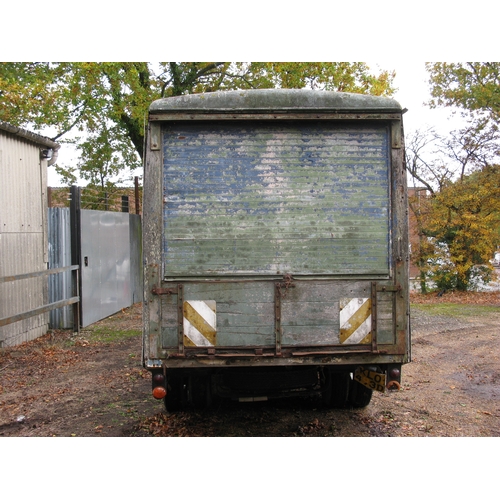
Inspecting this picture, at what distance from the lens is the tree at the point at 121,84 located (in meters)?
14.5

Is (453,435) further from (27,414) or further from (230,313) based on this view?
(27,414)

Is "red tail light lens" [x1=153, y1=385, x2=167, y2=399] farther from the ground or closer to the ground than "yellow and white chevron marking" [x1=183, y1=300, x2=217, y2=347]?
closer to the ground

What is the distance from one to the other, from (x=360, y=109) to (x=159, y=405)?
12.4ft

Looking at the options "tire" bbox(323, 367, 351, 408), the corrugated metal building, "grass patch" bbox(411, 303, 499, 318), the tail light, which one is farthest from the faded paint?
"grass patch" bbox(411, 303, 499, 318)

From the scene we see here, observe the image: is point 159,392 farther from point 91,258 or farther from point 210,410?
point 91,258

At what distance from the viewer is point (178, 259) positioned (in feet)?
14.9

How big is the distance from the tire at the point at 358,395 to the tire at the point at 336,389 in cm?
9

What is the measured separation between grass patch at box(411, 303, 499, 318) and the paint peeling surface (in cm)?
992

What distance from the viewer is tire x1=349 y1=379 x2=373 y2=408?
222 inches

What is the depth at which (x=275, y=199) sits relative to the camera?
4578 millimetres

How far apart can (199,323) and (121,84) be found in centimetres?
1388

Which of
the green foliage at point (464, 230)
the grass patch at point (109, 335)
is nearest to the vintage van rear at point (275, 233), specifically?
the grass patch at point (109, 335)

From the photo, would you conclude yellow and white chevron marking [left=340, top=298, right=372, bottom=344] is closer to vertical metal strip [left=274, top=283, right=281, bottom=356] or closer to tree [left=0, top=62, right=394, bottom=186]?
vertical metal strip [left=274, top=283, right=281, bottom=356]

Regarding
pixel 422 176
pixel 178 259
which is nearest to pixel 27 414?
pixel 178 259
